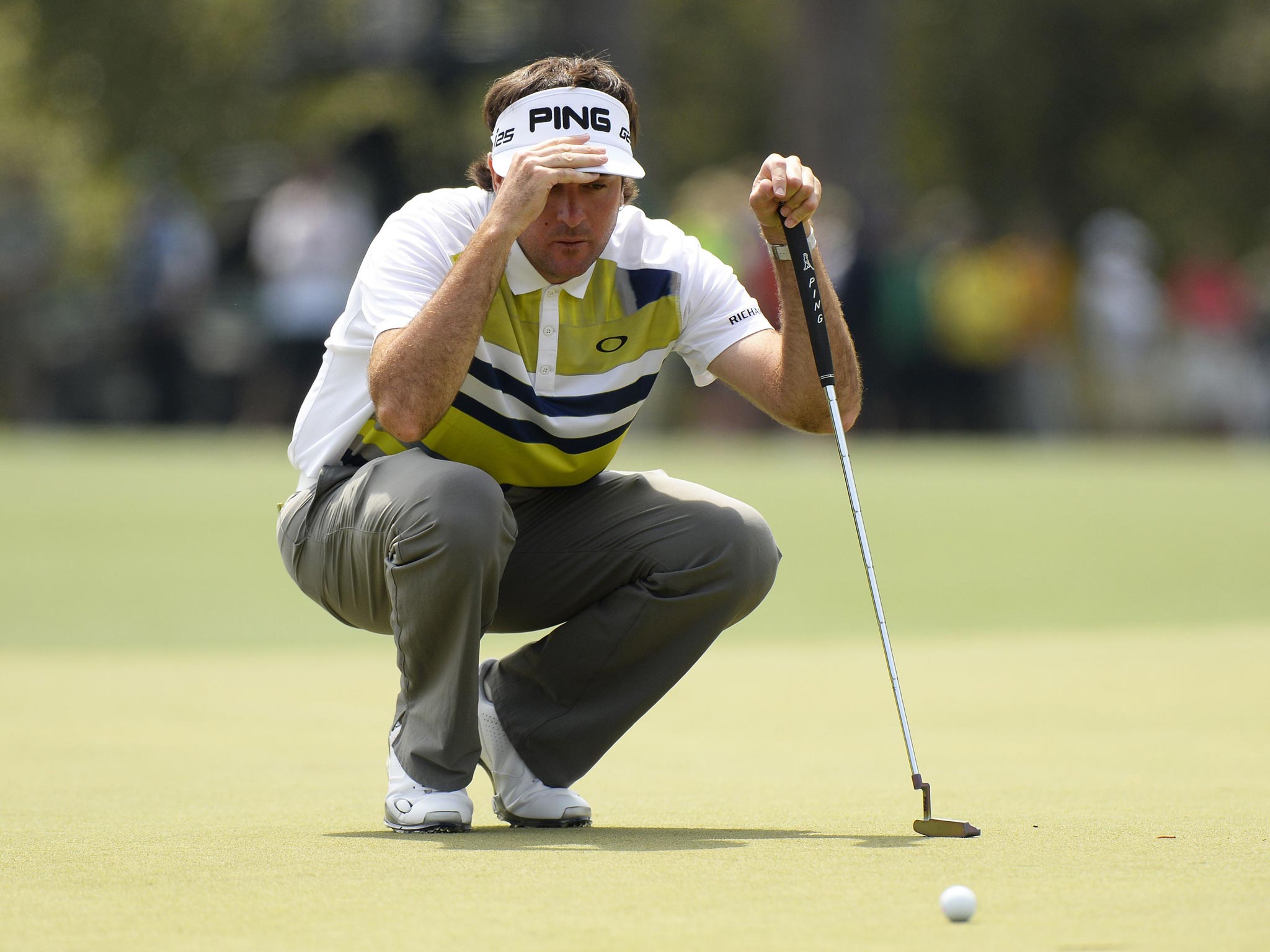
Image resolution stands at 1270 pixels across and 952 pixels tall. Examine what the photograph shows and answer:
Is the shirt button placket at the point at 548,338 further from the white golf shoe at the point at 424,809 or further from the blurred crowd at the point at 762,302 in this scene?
the blurred crowd at the point at 762,302

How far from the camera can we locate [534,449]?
4.89 metres

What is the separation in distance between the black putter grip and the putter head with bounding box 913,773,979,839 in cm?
105

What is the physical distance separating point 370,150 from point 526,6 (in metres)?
2.21

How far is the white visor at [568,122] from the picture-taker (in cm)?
475

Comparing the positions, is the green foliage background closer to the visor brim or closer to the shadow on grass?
the visor brim

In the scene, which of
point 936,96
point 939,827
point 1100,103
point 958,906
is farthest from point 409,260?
point 936,96

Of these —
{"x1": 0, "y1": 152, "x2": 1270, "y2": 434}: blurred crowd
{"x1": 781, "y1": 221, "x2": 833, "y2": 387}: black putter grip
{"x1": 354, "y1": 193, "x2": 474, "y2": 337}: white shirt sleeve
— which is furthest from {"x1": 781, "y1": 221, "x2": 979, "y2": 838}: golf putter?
{"x1": 0, "y1": 152, "x2": 1270, "y2": 434}: blurred crowd

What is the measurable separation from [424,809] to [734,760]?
1.52 meters

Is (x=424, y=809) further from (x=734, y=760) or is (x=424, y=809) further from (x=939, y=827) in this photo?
(x=734, y=760)

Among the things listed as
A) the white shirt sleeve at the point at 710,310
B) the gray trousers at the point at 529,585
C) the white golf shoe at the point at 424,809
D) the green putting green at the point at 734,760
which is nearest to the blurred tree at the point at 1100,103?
the green putting green at the point at 734,760

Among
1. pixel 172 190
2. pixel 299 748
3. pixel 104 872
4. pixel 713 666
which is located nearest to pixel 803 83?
pixel 172 190

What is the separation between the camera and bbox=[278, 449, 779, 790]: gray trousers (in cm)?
453

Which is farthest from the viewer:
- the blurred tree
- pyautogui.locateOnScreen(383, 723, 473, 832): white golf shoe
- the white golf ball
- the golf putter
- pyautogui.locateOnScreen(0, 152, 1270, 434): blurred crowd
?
the blurred tree

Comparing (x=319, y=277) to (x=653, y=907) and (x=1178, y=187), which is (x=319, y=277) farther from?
(x=1178, y=187)
